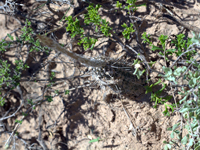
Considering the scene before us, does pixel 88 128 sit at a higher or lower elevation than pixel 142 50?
lower

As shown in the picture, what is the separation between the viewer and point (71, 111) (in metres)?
2.87

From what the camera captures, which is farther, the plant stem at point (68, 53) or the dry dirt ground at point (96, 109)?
the dry dirt ground at point (96, 109)

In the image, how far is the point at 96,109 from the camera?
267cm

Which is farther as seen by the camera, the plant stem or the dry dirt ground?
the dry dirt ground

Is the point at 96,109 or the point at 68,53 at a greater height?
the point at 68,53

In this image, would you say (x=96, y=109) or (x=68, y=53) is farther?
(x=96, y=109)

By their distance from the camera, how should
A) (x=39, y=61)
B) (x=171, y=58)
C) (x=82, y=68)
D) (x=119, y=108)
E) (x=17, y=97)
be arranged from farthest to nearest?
(x=17, y=97) < (x=39, y=61) < (x=82, y=68) < (x=119, y=108) < (x=171, y=58)

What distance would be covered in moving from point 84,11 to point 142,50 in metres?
1.03

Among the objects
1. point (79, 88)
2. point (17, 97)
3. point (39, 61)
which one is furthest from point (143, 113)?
point (17, 97)

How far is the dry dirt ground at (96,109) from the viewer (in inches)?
89.3

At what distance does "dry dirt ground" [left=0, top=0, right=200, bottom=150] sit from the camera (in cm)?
227

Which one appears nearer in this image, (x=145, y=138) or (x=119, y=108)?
(x=145, y=138)

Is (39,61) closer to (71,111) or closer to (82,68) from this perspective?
(82,68)

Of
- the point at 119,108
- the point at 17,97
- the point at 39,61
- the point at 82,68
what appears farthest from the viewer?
the point at 17,97
